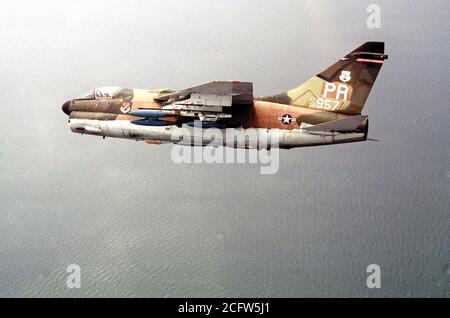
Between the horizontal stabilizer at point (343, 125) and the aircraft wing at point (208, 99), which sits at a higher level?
the aircraft wing at point (208, 99)

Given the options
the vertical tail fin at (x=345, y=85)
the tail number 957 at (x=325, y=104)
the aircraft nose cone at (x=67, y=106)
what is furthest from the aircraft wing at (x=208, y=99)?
the aircraft nose cone at (x=67, y=106)

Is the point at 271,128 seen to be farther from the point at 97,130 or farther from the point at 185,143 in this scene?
the point at 97,130

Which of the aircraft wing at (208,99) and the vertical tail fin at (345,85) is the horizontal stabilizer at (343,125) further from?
the aircraft wing at (208,99)

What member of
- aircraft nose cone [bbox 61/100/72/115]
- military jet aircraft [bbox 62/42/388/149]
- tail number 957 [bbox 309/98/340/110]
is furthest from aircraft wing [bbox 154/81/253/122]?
aircraft nose cone [bbox 61/100/72/115]

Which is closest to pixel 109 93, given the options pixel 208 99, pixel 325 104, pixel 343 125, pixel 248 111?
pixel 208 99

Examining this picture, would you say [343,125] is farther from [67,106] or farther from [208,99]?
[67,106]

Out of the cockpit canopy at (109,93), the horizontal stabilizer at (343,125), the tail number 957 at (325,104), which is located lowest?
the horizontal stabilizer at (343,125)

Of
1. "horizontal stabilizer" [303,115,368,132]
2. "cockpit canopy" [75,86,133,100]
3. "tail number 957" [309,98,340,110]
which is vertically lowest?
"horizontal stabilizer" [303,115,368,132]

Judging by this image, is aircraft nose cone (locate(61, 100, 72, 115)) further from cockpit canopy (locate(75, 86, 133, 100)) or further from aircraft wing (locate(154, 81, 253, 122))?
aircraft wing (locate(154, 81, 253, 122))
